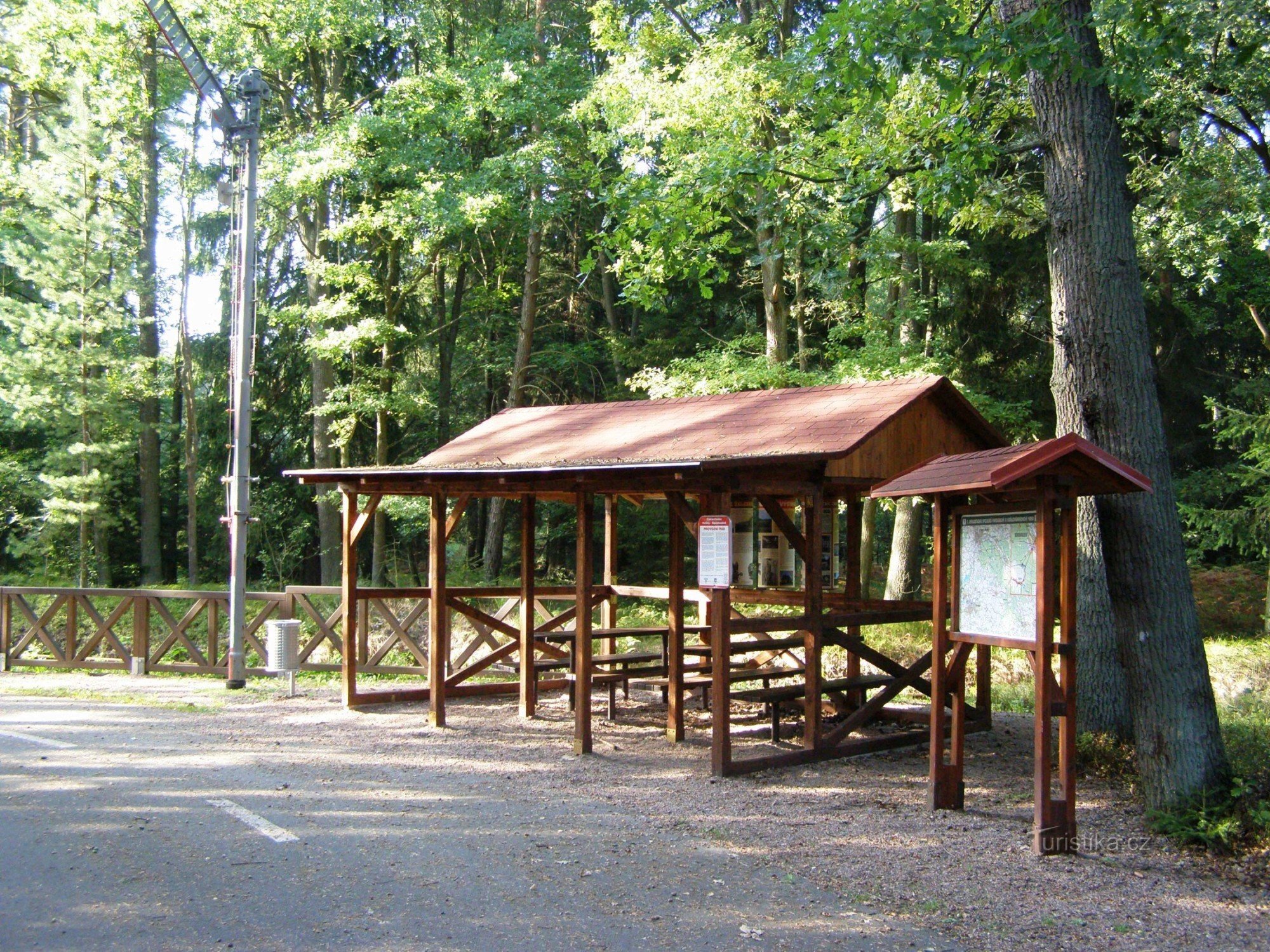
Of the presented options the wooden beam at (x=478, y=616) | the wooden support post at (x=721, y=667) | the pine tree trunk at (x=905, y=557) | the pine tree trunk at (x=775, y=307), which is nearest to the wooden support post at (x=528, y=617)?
the wooden beam at (x=478, y=616)

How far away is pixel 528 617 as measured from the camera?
37.4 ft

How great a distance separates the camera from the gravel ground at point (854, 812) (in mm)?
5309

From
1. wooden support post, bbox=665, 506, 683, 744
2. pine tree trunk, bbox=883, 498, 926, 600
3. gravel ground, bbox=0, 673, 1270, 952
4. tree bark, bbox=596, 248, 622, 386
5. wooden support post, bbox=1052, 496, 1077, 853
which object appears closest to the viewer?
gravel ground, bbox=0, 673, 1270, 952

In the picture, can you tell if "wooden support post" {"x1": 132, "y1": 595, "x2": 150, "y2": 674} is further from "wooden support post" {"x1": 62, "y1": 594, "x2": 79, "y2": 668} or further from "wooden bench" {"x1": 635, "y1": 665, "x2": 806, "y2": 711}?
"wooden bench" {"x1": 635, "y1": 665, "x2": 806, "y2": 711}

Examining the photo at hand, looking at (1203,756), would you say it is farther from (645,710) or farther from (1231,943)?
(645,710)

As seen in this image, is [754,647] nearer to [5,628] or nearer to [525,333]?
[5,628]

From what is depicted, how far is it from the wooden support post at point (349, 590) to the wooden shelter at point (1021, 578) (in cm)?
627

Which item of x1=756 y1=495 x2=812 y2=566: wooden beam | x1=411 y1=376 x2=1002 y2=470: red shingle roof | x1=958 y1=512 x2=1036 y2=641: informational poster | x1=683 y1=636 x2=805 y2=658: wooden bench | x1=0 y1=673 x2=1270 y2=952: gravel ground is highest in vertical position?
x1=411 y1=376 x2=1002 y2=470: red shingle roof

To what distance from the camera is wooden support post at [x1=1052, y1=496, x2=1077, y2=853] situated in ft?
21.2

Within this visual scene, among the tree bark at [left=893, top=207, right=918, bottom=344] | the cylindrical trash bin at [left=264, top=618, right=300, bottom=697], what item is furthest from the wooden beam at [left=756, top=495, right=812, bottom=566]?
the tree bark at [left=893, top=207, right=918, bottom=344]

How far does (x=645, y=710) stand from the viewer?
470 inches

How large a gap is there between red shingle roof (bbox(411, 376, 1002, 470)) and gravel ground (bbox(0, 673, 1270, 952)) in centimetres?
266

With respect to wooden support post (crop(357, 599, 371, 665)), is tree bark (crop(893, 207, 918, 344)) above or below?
above

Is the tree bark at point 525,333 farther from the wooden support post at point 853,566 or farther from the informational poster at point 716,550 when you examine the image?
the informational poster at point 716,550
